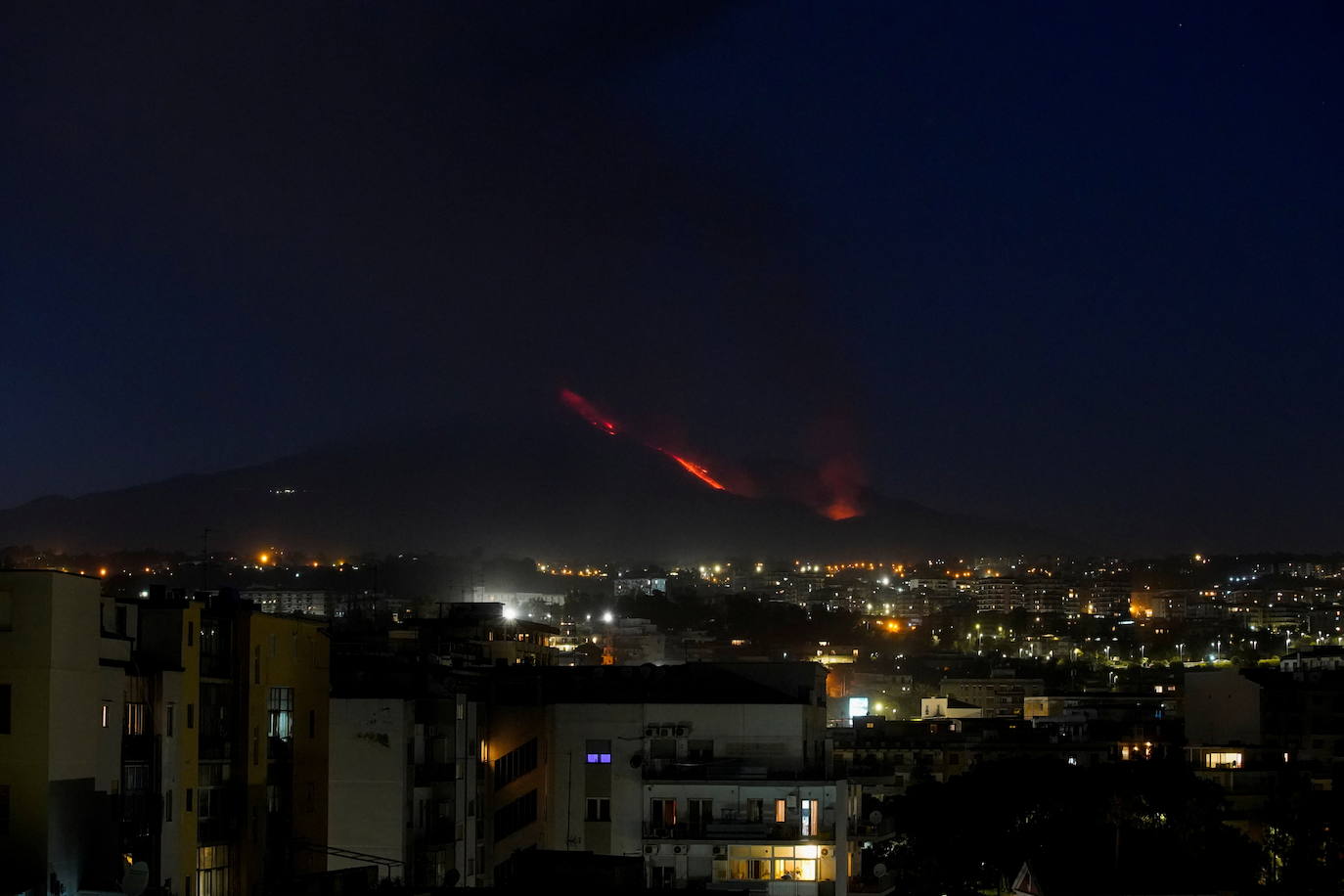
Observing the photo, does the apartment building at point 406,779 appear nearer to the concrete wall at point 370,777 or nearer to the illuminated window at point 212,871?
the concrete wall at point 370,777

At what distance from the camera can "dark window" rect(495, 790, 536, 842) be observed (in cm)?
2742

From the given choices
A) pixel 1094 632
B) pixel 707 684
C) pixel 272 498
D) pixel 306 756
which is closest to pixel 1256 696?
pixel 707 684

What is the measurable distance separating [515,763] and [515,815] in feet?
2.58

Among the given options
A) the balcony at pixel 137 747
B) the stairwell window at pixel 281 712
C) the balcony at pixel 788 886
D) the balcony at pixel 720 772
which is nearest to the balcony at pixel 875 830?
the balcony at pixel 720 772

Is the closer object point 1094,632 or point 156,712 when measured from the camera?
point 156,712

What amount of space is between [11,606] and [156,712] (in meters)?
3.28

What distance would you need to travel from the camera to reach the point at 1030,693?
8888 centimetres

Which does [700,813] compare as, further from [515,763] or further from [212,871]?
[212,871]

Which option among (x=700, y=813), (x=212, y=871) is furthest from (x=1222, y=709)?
(x=212, y=871)

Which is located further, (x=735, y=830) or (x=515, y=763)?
(x=515, y=763)

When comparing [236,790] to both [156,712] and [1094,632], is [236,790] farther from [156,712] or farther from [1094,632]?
[1094,632]

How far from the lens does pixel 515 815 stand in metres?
27.9

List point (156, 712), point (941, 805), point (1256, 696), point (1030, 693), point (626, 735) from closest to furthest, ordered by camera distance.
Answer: point (156, 712)
point (626, 735)
point (941, 805)
point (1256, 696)
point (1030, 693)

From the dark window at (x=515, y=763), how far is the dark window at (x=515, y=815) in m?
0.33
